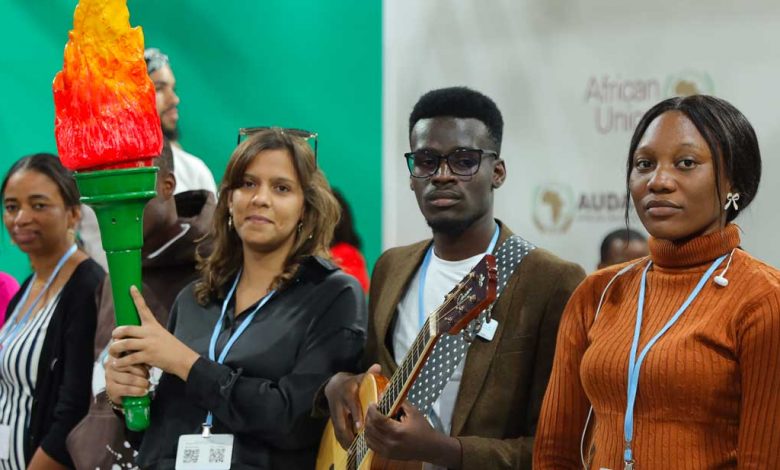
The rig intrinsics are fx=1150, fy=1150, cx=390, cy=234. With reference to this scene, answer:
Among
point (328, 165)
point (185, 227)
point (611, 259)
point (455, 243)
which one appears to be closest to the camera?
point (455, 243)

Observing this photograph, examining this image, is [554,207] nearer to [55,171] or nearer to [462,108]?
[462,108]

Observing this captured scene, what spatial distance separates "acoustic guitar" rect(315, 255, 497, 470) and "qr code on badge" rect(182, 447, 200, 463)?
0.35m

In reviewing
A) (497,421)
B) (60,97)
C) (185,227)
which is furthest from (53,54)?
(497,421)

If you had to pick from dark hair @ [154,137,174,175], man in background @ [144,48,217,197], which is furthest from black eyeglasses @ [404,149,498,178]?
man in background @ [144,48,217,197]

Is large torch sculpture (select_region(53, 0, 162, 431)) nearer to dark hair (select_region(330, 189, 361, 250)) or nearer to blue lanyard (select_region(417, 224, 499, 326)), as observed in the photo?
blue lanyard (select_region(417, 224, 499, 326))

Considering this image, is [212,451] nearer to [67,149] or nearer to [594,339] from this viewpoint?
[67,149]

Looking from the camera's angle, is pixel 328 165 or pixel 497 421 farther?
pixel 328 165

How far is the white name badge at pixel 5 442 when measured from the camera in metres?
4.05

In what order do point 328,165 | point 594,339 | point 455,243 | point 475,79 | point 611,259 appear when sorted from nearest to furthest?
point 594,339 → point 455,243 → point 611,259 → point 475,79 → point 328,165

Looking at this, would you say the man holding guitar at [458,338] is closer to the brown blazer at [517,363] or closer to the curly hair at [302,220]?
the brown blazer at [517,363]

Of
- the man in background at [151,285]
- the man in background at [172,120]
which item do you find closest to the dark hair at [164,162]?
the man in background at [151,285]

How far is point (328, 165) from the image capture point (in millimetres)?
6203

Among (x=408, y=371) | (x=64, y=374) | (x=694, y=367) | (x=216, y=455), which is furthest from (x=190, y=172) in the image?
(x=694, y=367)

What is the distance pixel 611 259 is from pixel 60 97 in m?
2.30
